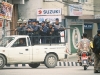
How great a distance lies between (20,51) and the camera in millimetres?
21531

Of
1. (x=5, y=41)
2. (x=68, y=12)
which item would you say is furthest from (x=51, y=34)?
(x=68, y=12)

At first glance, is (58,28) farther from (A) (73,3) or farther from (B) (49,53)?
(A) (73,3)

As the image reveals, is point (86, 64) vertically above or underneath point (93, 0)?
underneath

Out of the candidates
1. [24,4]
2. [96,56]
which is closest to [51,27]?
[96,56]

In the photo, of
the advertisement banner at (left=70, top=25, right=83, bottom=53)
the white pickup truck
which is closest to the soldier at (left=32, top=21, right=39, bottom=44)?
the white pickup truck

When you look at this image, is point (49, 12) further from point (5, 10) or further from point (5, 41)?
point (5, 41)

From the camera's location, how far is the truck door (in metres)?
21.4

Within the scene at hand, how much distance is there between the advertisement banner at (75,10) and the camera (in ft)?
131

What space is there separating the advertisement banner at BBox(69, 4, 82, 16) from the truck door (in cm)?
1877

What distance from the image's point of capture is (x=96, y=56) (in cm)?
1784

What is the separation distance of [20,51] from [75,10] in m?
19.4

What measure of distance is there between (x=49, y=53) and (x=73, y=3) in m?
18.9

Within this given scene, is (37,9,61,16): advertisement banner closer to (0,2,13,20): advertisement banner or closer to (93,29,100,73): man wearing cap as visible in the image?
(0,2,13,20): advertisement banner

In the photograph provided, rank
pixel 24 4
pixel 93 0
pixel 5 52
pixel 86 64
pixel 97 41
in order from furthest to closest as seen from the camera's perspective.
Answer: pixel 93 0, pixel 24 4, pixel 5 52, pixel 86 64, pixel 97 41
